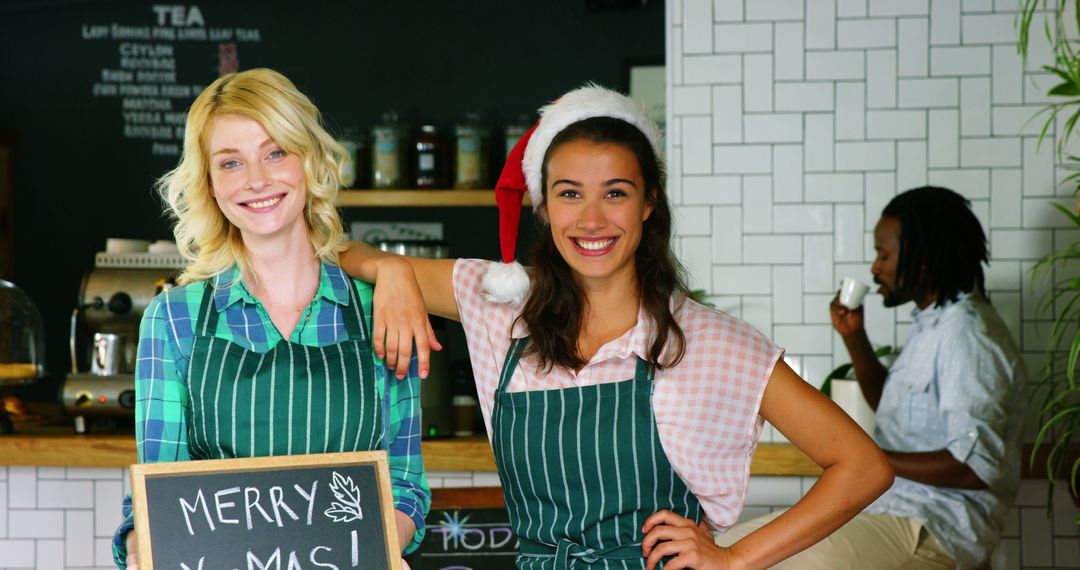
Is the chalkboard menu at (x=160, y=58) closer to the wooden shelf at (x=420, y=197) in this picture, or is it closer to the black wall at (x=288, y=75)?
the black wall at (x=288, y=75)

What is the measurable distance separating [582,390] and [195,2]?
4053 millimetres

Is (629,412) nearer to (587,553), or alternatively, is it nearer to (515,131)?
(587,553)

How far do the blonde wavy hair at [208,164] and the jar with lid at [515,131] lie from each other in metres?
2.66

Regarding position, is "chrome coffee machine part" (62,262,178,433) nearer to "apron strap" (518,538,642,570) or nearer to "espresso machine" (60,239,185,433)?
"espresso machine" (60,239,185,433)

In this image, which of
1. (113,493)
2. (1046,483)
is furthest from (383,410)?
(1046,483)

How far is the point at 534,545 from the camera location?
6.30 feet

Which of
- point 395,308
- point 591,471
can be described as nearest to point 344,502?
point 395,308

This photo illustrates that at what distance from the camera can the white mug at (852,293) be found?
3158 millimetres

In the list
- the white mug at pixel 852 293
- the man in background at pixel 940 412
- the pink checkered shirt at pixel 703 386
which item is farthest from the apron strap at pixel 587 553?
the white mug at pixel 852 293

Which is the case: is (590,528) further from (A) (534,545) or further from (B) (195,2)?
(B) (195,2)

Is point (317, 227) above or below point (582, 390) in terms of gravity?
above

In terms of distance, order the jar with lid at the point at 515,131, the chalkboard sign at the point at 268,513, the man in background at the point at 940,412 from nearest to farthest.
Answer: the chalkboard sign at the point at 268,513 < the man in background at the point at 940,412 < the jar with lid at the point at 515,131

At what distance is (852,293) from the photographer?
10.4ft

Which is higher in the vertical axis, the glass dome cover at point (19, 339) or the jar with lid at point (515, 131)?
the jar with lid at point (515, 131)
